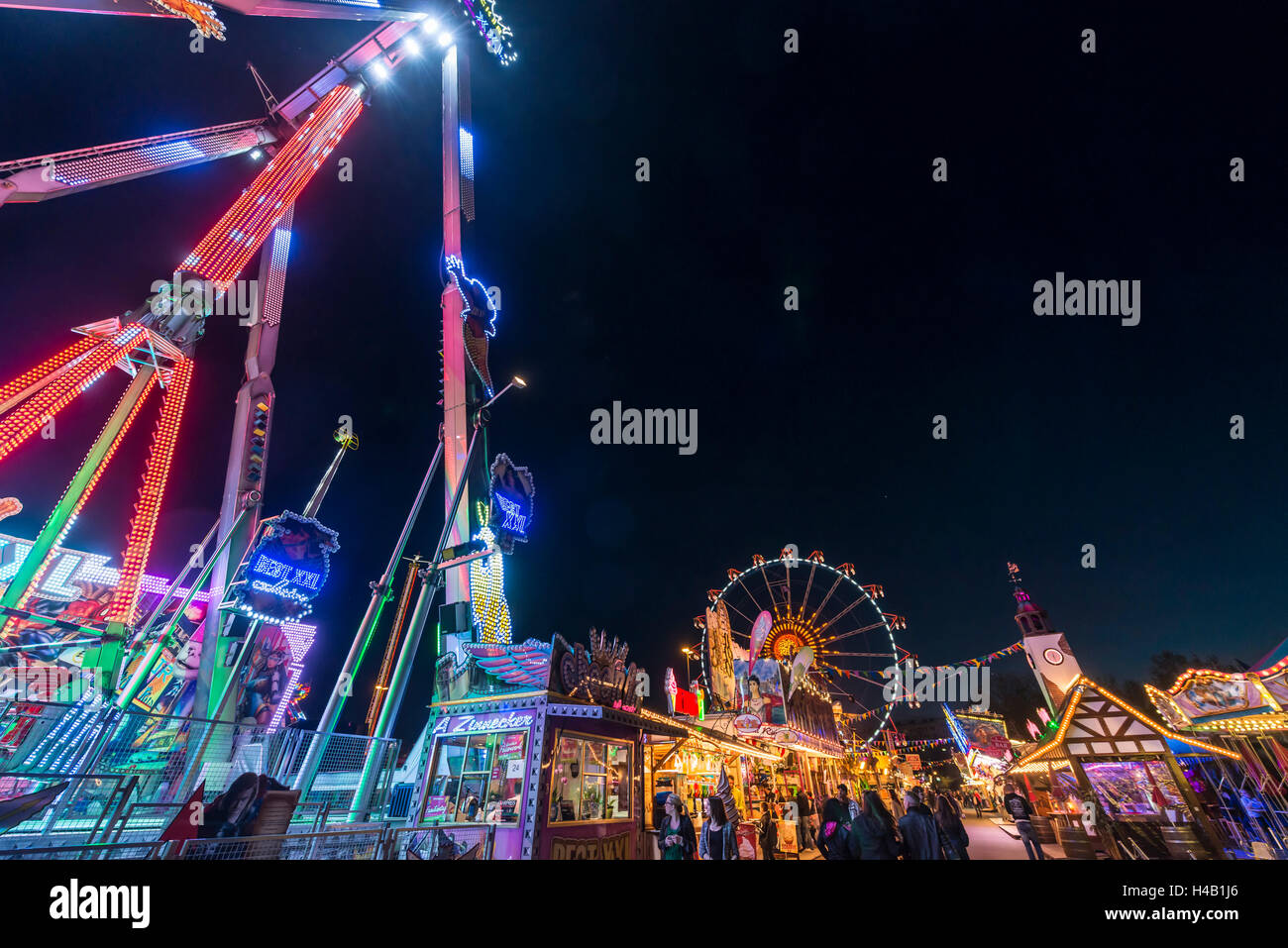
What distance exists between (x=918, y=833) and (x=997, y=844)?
15382 millimetres

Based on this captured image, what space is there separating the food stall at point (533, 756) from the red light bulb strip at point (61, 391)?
411 inches

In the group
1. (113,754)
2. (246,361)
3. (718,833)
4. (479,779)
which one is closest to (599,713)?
(479,779)

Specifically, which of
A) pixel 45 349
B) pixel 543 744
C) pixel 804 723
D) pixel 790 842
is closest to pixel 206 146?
pixel 45 349

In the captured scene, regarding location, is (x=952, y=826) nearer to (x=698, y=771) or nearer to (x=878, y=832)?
(x=878, y=832)

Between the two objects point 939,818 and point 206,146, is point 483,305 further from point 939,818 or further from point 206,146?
point 939,818

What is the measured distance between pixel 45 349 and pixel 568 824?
22.6 m

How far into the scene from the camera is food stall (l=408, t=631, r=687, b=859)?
31.2 ft

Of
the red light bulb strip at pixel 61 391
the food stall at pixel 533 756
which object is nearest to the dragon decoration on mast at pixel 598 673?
the food stall at pixel 533 756

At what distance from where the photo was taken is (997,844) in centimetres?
1741

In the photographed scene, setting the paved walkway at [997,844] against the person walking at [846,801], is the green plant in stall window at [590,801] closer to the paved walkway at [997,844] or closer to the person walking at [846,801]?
the person walking at [846,801]

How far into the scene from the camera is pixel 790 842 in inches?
666

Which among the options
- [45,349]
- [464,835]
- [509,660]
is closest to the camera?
[464,835]

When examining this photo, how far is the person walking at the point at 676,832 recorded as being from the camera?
329 inches

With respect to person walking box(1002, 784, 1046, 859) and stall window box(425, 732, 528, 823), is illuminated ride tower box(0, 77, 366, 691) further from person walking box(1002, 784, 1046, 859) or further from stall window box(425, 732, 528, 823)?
person walking box(1002, 784, 1046, 859)
